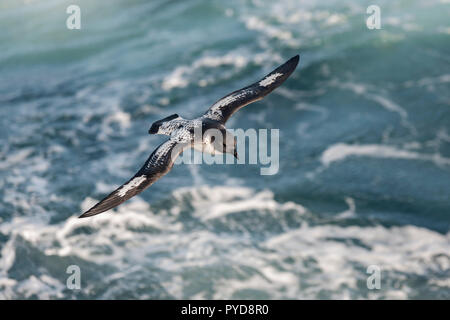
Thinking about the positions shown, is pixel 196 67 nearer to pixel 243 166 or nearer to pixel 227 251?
pixel 243 166

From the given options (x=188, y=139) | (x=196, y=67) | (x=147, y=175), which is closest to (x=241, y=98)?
(x=188, y=139)

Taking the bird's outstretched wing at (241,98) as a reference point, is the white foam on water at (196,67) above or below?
above

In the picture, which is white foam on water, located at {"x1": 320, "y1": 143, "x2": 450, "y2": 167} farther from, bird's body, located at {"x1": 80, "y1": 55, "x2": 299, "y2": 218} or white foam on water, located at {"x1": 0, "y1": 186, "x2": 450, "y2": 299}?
bird's body, located at {"x1": 80, "y1": 55, "x2": 299, "y2": 218}

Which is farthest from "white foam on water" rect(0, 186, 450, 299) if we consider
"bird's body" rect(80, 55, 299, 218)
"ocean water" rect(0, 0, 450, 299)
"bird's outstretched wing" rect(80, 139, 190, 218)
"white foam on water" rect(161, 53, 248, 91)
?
"white foam on water" rect(161, 53, 248, 91)

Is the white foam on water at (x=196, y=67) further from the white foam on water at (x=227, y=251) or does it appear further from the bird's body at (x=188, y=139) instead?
the bird's body at (x=188, y=139)

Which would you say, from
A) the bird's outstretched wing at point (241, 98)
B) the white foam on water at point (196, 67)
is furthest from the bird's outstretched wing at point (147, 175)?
the white foam on water at point (196, 67)

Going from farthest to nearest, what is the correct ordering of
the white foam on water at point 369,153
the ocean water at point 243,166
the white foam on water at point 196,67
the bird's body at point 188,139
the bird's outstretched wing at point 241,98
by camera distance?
the white foam on water at point 196,67 < the white foam on water at point 369,153 < the ocean water at point 243,166 < the bird's outstretched wing at point 241,98 < the bird's body at point 188,139

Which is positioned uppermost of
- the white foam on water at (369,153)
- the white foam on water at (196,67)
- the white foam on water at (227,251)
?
the white foam on water at (196,67)

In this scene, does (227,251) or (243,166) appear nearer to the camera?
(227,251)

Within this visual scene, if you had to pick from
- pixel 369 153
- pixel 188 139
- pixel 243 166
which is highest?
pixel 369 153
